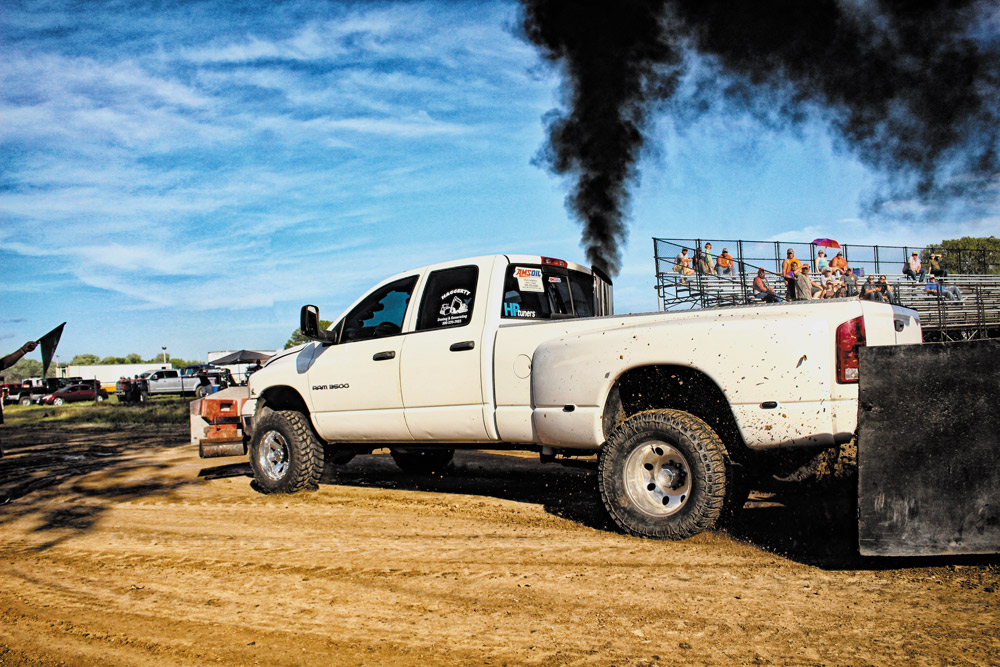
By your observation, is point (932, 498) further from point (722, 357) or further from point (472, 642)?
point (472, 642)

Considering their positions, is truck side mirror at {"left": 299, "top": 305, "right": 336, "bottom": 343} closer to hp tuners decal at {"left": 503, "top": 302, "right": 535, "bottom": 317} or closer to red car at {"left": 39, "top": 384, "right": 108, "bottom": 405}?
hp tuners decal at {"left": 503, "top": 302, "right": 535, "bottom": 317}

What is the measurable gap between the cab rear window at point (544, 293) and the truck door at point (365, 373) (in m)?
1.02

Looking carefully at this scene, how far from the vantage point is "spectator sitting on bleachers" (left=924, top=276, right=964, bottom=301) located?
61.6 ft

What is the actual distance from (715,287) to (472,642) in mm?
14297

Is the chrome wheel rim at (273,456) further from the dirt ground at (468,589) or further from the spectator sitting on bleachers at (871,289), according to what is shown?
the spectator sitting on bleachers at (871,289)

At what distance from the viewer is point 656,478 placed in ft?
15.5

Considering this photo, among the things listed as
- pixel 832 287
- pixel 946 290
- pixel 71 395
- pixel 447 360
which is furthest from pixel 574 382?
pixel 71 395

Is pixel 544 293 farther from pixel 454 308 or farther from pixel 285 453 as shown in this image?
pixel 285 453

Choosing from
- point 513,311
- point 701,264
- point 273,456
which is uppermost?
point 701,264

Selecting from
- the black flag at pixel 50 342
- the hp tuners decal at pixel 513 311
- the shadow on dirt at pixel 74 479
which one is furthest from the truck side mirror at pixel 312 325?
the black flag at pixel 50 342

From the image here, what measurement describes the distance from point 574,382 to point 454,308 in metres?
1.46

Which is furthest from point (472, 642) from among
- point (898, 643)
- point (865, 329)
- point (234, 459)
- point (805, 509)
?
point (234, 459)

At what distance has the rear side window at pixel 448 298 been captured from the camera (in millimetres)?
5973

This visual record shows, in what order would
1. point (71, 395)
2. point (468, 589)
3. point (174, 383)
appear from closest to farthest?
point (468, 589), point (174, 383), point (71, 395)
